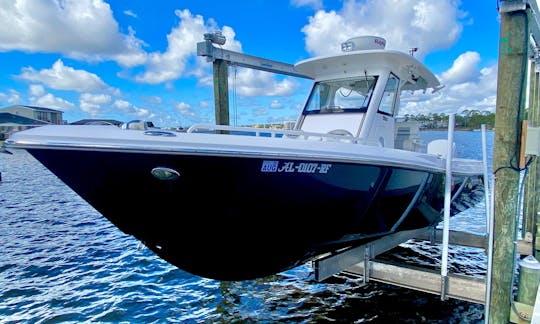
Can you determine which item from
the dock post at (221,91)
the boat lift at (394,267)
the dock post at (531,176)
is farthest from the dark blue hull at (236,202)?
the dock post at (531,176)

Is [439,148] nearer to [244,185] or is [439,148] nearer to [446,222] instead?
[446,222]

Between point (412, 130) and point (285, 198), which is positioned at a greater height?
point (412, 130)

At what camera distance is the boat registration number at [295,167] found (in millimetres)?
3156

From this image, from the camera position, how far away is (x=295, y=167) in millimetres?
3260

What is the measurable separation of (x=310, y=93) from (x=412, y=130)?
1.77 metres

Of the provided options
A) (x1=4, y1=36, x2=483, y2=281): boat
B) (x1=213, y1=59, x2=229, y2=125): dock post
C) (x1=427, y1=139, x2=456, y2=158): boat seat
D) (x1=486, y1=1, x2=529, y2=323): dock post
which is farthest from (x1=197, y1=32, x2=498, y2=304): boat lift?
(x1=213, y1=59, x2=229, y2=125): dock post

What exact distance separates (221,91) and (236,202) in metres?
4.35

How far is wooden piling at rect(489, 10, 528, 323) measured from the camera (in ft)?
11.6

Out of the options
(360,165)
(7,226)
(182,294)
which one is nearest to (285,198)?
(360,165)

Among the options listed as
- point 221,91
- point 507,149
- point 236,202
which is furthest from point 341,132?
point 221,91

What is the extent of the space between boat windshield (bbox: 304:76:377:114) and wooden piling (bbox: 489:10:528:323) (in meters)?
1.83

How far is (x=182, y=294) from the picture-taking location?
19.5 ft

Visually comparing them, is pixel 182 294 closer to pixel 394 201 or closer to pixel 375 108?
pixel 394 201

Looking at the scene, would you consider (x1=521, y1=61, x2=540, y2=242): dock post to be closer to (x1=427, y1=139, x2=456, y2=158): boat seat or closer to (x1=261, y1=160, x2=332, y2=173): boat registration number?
(x1=427, y1=139, x2=456, y2=158): boat seat
